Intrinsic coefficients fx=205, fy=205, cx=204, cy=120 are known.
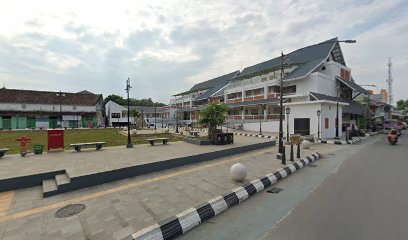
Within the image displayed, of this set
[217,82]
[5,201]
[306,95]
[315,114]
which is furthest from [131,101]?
[5,201]

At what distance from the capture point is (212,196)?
18.8 feet

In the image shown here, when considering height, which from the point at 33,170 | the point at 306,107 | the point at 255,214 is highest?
the point at 306,107

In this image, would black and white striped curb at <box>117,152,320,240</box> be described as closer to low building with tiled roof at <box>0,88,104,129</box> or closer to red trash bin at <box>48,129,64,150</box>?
red trash bin at <box>48,129,64,150</box>

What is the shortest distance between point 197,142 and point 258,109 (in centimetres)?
2427

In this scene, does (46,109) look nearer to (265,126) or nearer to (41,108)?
(41,108)

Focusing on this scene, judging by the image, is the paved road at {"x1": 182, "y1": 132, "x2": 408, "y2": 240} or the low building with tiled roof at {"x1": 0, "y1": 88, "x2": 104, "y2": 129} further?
the low building with tiled roof at {"x1": 0, "y1": 88, "x2": 104, "y2": 129}

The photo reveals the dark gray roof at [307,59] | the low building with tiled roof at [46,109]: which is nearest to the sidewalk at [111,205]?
the dark gray roof at [307,59]

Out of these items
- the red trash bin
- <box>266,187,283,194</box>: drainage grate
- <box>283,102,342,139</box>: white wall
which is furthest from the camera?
<box>283,102,342,139</box>: white wall

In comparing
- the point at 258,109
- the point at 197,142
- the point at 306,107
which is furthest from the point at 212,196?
the point at 258,109

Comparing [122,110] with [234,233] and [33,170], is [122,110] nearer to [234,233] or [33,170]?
[33,170]

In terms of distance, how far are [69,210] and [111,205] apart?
0.99 m

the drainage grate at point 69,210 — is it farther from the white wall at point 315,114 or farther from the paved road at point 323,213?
the white wall at point 315,114

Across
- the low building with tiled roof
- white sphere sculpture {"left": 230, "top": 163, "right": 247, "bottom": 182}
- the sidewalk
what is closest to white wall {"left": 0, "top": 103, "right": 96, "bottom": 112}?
the low building with tiled roof

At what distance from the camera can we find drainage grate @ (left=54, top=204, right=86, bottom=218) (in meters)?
4.84
